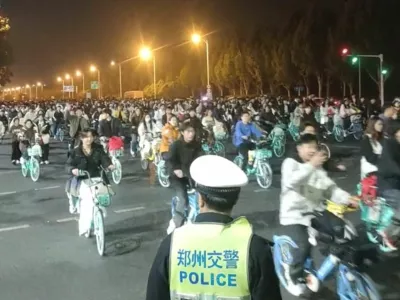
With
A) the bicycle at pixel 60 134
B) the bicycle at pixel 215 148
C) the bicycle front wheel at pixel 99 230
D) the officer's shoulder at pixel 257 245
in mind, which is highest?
the officer's shoulder at pixel 257 245

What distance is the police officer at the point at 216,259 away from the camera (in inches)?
104

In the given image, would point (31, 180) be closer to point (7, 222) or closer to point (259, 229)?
point (7, 222)

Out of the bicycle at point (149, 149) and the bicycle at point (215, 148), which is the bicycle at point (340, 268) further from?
the bicycle at point (215, 148)

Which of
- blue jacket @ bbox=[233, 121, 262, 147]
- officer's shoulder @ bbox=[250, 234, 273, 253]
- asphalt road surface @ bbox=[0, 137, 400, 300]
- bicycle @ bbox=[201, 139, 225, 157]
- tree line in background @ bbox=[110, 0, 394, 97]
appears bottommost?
asphalt road surface @ bbox=[0, 137, 400, 300]

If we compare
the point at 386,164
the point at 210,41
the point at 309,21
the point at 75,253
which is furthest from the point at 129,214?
the point at 210,41

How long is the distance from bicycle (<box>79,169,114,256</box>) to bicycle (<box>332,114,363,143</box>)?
61.7 ft

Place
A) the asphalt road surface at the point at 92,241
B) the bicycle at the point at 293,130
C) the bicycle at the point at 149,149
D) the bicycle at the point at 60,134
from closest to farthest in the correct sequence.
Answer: the asphalt road surface at the point at 92,241, the bicycle at the point at 149,149, the bicycle at the point at 293,130, the bicycle at the point at 60,134

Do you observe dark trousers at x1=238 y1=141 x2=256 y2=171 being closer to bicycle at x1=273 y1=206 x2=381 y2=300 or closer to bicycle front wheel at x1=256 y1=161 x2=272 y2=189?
bicycle front wheel at x1=256 y1=161 x2=272 y2=189

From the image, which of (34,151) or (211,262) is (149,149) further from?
(211,262)

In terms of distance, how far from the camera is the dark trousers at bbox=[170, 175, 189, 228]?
9.09m

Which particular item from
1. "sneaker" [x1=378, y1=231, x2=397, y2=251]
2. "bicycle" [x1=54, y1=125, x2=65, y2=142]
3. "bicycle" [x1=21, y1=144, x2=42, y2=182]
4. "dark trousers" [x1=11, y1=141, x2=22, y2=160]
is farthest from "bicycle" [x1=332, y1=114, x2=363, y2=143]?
"sneaker" [x1=378, y1=231, x2=397, y2=251]

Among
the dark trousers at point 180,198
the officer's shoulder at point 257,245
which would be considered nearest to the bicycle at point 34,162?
the dark trousers at point 180,198

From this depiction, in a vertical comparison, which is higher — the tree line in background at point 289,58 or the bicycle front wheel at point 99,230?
the tree line in background at point 289,58

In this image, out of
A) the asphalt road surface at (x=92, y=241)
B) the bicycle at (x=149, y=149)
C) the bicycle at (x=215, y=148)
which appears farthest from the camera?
the bicycle at (x=215, y=148)
